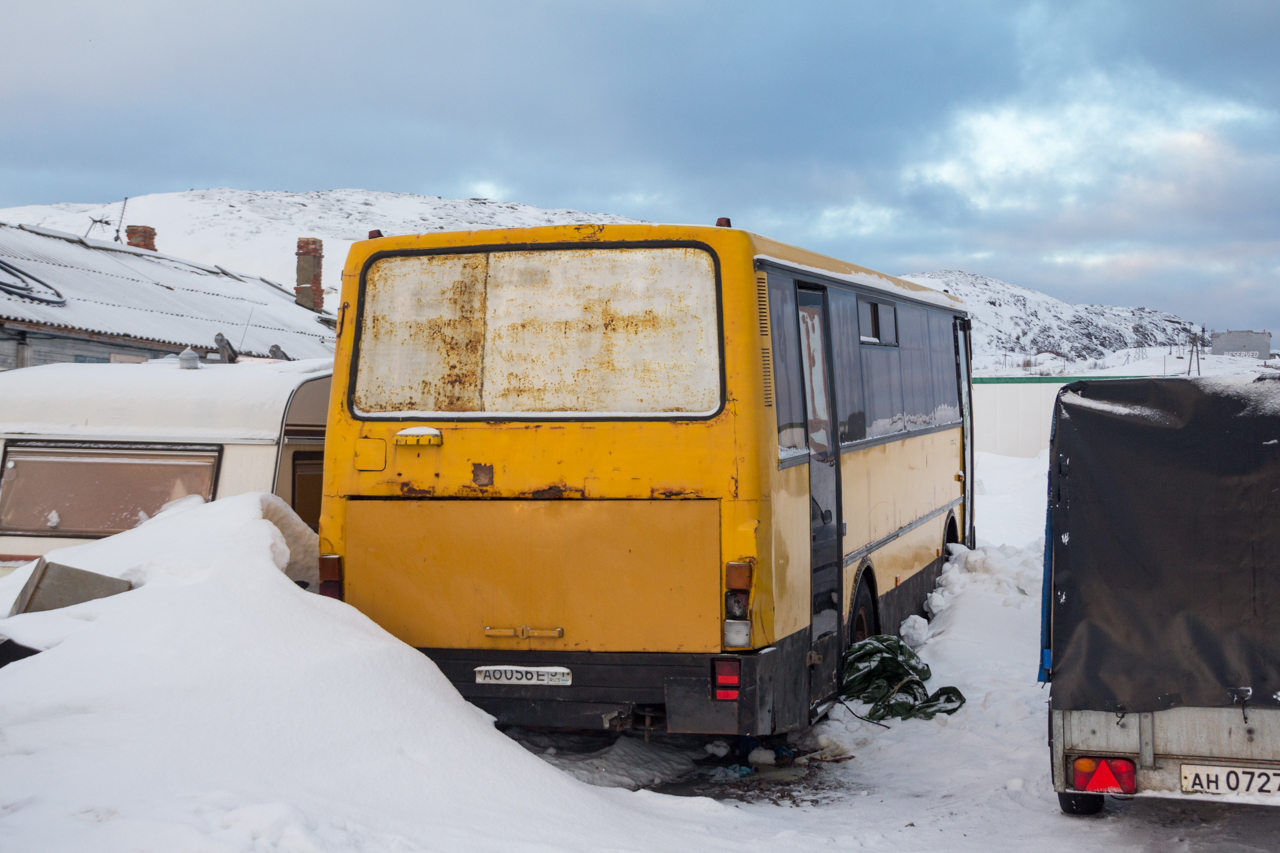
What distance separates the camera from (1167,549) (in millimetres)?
4926

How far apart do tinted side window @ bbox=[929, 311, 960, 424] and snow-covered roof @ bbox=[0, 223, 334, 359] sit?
12.3 meters

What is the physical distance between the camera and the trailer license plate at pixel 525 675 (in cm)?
589

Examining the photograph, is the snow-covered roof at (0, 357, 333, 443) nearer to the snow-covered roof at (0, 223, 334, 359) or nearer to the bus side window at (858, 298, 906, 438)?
the bus side window at (858, 298, 906, 438)

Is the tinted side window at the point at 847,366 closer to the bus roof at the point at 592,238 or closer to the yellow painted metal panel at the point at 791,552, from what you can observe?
the bus roof at the point at 592,238

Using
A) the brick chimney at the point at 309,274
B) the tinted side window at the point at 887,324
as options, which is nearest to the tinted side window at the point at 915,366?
the tinted side window at the point at 887,324

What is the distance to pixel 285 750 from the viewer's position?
4.59m

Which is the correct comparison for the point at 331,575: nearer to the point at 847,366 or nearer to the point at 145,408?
the point at 145,408

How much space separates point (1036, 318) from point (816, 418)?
145216 millimetres

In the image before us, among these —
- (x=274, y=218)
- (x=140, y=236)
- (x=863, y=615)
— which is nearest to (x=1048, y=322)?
(x=274, y=218)

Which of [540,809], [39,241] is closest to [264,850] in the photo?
[540,809]

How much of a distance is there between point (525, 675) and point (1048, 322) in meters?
148

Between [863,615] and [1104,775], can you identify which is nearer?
[1104,775]

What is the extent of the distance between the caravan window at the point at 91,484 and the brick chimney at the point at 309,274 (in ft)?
76.9

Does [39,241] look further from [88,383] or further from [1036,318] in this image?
[1036,318]
